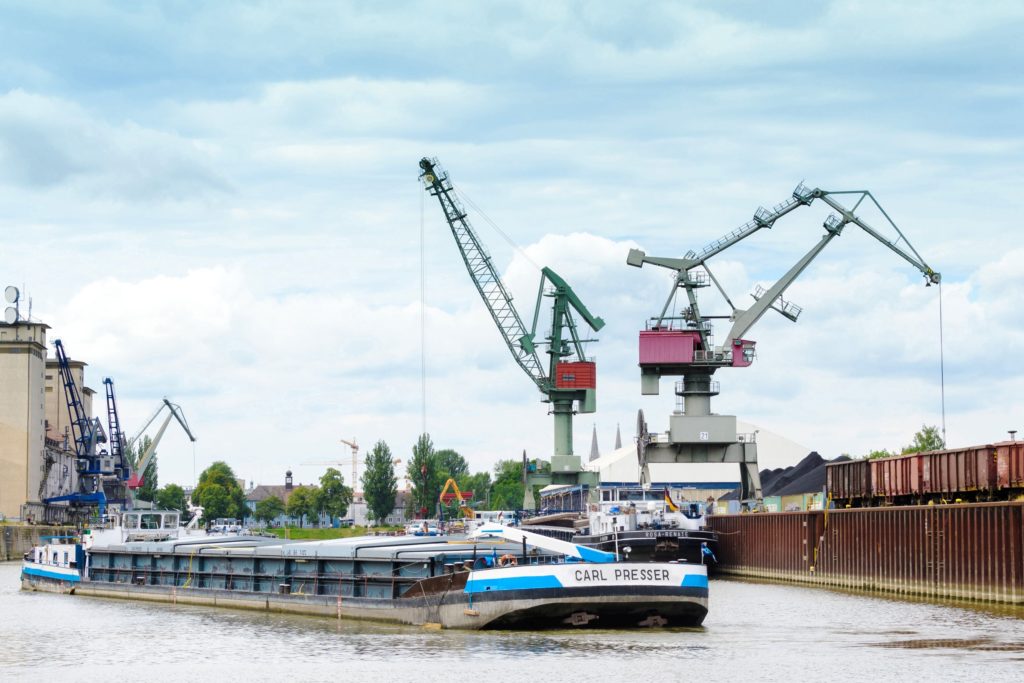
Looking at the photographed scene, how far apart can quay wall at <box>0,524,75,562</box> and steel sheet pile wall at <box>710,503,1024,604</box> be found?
208ft

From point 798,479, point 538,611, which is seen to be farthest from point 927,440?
point 538,611

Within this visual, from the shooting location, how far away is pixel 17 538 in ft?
389

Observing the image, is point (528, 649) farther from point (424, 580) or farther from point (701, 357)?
point (701, 357)

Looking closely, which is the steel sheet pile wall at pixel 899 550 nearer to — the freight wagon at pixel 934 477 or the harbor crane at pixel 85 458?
the freight wagon at pixel 934 477

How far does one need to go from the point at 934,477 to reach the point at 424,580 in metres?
28.8

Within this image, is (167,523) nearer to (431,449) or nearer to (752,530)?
(752,530)

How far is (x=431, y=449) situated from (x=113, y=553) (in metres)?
132

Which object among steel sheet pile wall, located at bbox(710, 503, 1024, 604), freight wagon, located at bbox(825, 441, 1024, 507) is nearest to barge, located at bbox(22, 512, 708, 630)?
steel sheet pile wall, located at bbox(710, 503, 1024, 604)

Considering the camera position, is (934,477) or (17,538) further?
(17,538)

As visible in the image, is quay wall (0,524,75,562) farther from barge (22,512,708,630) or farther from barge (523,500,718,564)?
barge (22,512,708,630)

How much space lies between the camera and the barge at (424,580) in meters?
37.9

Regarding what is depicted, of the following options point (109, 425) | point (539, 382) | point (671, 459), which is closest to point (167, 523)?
point (671, 459)

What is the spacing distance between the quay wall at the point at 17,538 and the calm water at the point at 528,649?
70683 millimetres

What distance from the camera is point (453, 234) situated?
121 meters
